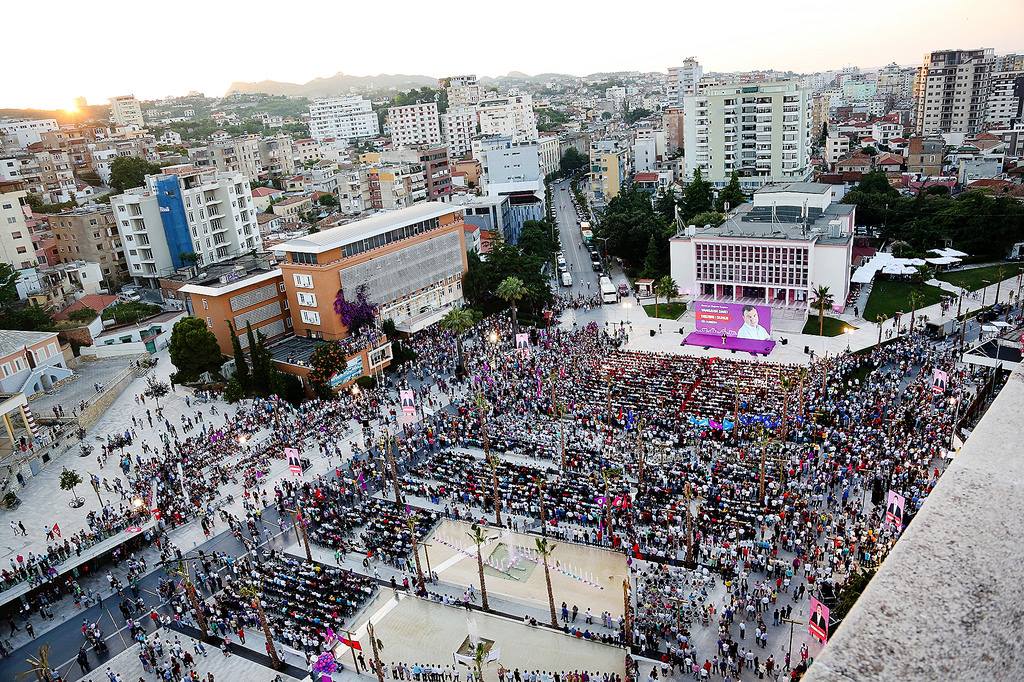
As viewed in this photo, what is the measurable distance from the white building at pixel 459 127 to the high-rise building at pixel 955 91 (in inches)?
3145

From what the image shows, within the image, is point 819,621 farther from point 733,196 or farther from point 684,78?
point 684,78

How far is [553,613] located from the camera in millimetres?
22281

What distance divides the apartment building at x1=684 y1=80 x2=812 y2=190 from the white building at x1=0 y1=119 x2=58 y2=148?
9392cm

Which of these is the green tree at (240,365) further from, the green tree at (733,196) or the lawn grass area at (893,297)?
the green tree at (733,196)

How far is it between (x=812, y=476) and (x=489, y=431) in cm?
1483

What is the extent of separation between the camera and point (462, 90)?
160 m

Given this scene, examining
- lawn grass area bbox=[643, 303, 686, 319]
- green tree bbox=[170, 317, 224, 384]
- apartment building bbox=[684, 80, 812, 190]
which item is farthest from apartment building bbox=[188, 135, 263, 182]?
lawn grass area bbox=[643, 303, 686, 319]

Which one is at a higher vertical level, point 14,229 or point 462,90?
point 462,90

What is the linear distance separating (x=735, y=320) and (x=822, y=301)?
651 cm

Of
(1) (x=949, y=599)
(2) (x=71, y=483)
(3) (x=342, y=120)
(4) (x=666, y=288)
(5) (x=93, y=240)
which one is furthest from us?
(3) (x=342, y=120)

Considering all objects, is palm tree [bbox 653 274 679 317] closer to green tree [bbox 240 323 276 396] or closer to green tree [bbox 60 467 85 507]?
green tree [bbox 240 323 276 396]

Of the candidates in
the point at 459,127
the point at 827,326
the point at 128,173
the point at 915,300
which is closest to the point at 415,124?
the point at 459,127

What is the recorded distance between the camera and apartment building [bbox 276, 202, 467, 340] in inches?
1777

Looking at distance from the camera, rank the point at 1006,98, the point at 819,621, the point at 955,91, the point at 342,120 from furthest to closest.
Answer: the point at 342,120 < the point at 955,91 < the point at 1006,98 < the point at 819,621
